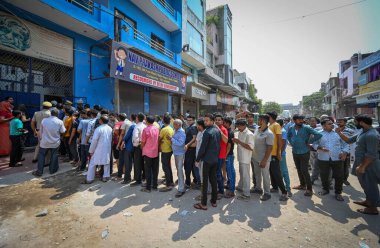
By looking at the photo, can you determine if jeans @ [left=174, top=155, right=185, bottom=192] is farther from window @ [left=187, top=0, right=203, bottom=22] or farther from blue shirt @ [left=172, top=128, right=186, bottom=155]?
window @ [left=187, top=0, right=203, bottom=22]

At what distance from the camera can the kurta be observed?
479cm

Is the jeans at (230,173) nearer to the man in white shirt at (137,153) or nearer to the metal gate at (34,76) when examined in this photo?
the man in white shirt at (137,153)

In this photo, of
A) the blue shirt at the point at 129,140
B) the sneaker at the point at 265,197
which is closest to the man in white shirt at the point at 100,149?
the blue shirt at the point at 129,140

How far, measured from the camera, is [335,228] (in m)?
2.92

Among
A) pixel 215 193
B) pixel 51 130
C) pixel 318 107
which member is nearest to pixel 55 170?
pixel 51 130

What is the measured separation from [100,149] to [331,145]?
231 inches

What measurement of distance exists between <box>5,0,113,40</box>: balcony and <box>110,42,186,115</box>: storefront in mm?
1313

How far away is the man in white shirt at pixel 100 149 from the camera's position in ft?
15.8

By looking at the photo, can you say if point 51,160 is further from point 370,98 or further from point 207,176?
point 370,98

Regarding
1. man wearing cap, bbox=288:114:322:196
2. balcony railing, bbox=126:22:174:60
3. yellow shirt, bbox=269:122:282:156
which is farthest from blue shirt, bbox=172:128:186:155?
balcony railing, bbox=126:22:174:60

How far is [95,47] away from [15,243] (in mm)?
9507

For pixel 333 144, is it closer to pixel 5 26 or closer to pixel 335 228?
pixel 335 228

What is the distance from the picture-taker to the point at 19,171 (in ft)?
17.3

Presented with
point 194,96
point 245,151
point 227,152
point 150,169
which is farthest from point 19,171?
point 194,96
